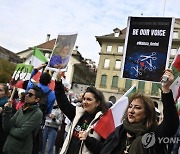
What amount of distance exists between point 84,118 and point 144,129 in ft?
3.81

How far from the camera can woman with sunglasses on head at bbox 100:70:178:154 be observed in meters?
2.30

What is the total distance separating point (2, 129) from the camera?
13.8 feet

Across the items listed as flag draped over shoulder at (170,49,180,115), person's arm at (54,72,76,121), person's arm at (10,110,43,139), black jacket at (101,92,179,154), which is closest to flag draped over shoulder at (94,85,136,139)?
person's arm at (54,72,76,121)

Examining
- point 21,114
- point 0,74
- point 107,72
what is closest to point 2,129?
point 21,114

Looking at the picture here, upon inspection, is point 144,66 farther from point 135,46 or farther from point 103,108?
point 103,108

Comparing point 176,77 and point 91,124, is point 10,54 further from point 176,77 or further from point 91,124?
point 176,77

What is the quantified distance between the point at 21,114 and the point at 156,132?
7.33 ft

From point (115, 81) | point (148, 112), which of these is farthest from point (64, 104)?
point (115, 81)

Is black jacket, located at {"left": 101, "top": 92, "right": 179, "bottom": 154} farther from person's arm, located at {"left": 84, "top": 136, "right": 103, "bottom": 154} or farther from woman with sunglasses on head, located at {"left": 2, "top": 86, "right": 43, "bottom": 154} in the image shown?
woman with sunglasses on head, located at {"left": 2, "top": 86, "right": 43, "bottom": 154}

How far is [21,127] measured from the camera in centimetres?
388

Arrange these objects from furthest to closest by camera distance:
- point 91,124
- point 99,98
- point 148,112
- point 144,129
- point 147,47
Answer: point 147,47
point 99,98
point 91,124
point 148,112
point 144,129

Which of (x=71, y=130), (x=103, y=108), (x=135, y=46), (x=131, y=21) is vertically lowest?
(x=71, y=130)

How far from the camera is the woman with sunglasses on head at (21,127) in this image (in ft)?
12.7

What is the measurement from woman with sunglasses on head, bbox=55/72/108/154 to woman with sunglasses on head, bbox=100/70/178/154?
0.57 m
